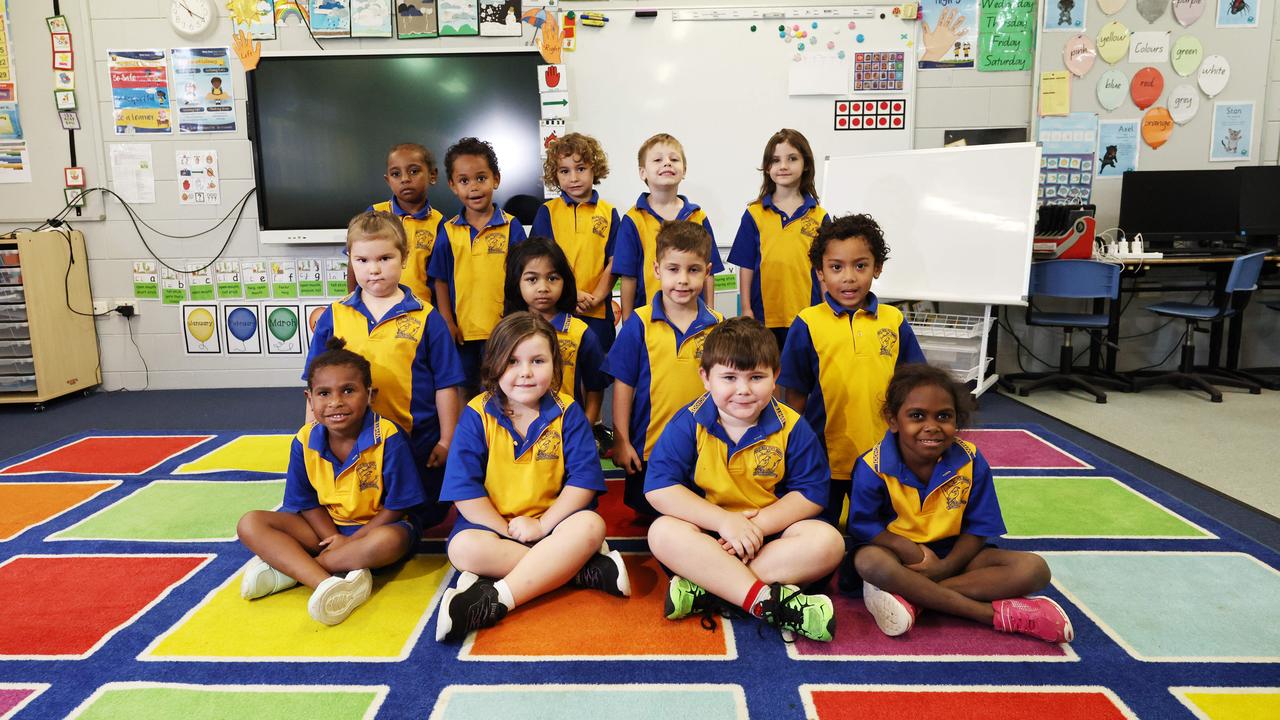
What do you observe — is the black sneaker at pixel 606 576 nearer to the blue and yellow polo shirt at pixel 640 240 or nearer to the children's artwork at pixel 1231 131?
the blue and yellow polo shirt at pixel 640 240

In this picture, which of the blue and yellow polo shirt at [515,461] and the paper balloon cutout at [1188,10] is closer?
the blue and yellow polo shirt at [515,461]

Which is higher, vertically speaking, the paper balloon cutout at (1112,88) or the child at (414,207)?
the paper balloon cutout at (1112,88)

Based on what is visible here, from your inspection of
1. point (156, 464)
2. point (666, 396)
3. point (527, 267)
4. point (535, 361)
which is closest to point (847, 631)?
point (666, 396)

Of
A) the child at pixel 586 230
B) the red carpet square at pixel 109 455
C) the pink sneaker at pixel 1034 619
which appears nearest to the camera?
the pink sneaker at pixel 1034 619

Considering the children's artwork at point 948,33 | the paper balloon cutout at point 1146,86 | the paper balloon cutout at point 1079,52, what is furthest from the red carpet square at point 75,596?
the paper balloon cutout at point 1146,86

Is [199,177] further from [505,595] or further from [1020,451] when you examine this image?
[1020,451]

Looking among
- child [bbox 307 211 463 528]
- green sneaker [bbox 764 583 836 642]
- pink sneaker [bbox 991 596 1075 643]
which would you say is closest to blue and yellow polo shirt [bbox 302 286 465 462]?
child [bbox 307 211 463 528]

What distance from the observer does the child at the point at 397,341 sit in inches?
77.7

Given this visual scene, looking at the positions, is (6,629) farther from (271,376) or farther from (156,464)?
(271,376)

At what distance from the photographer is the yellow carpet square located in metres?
1.46

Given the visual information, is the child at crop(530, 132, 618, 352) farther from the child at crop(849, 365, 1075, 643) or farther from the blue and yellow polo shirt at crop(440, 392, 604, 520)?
the child at crop(849, 365, 1075, 643)

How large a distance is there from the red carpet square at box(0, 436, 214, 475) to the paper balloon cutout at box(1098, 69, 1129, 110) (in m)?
4.74

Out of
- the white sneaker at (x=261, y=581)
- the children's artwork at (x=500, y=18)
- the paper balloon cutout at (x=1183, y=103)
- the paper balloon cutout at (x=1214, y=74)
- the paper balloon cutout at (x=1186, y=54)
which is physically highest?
the children's artwork at (x=500, y=18)

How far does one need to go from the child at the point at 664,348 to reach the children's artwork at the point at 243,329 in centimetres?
299
